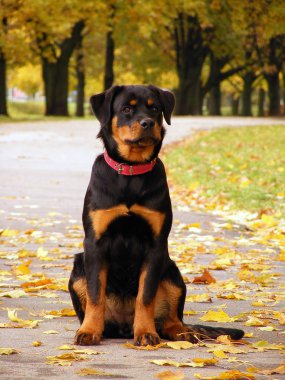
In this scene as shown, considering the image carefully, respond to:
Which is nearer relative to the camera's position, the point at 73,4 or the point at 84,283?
the point at 84,283

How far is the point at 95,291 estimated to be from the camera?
208 inches

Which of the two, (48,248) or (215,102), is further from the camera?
(215,102)

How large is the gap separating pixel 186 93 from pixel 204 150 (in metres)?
32.4

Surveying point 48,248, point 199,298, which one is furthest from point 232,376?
point 48,248

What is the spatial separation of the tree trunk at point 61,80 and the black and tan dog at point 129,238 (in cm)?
4480

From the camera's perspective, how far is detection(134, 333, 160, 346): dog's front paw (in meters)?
5.19

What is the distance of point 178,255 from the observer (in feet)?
30.9

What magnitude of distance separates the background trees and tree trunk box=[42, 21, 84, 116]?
56 mm

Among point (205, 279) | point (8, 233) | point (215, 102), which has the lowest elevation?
point (215, 102)

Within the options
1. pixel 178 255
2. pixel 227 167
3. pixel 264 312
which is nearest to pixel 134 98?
pixel 264 312

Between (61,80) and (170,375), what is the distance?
47066 mm

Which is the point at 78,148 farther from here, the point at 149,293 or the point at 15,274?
the point at 149,293

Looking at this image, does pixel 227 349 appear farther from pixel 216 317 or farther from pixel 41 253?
pixel 41 253

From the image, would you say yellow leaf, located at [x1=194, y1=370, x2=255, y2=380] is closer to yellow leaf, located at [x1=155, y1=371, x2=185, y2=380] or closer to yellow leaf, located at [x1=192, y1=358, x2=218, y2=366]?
yellow leaf, located at [x1=155, y1=371, x2=185, y2=380]
